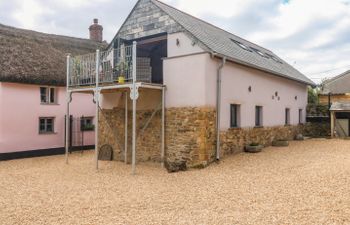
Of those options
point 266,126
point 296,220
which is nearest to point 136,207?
point 296,220

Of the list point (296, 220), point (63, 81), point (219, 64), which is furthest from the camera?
point (63, 81)

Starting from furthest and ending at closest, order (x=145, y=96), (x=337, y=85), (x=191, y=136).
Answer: (x=337, y=85) < (x=145, y=96) < (x=191, y=136)

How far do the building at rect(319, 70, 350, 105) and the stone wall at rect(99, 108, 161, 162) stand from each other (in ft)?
63.3

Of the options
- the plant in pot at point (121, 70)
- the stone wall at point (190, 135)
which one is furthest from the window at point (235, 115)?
the plant in pot at point (121, 70)

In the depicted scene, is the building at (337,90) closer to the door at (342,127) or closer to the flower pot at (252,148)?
the door at (342,127)

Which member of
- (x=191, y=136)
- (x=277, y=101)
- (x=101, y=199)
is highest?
(x=277, y=101)

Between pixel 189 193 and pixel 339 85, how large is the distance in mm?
26997

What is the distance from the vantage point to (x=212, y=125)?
1156cm

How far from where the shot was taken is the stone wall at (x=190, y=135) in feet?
36.2

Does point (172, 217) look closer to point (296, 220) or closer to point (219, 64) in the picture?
point (296, 220)

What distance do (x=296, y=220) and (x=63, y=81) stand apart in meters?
14.5

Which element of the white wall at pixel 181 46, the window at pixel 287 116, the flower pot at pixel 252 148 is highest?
the white wall at pixel 181 46

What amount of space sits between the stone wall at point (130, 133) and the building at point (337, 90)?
19.3 m

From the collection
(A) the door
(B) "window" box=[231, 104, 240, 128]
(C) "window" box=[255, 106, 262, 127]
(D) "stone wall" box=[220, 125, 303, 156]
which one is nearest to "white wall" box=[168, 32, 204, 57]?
(B) "window" box=[231, 104, 240, 128]
